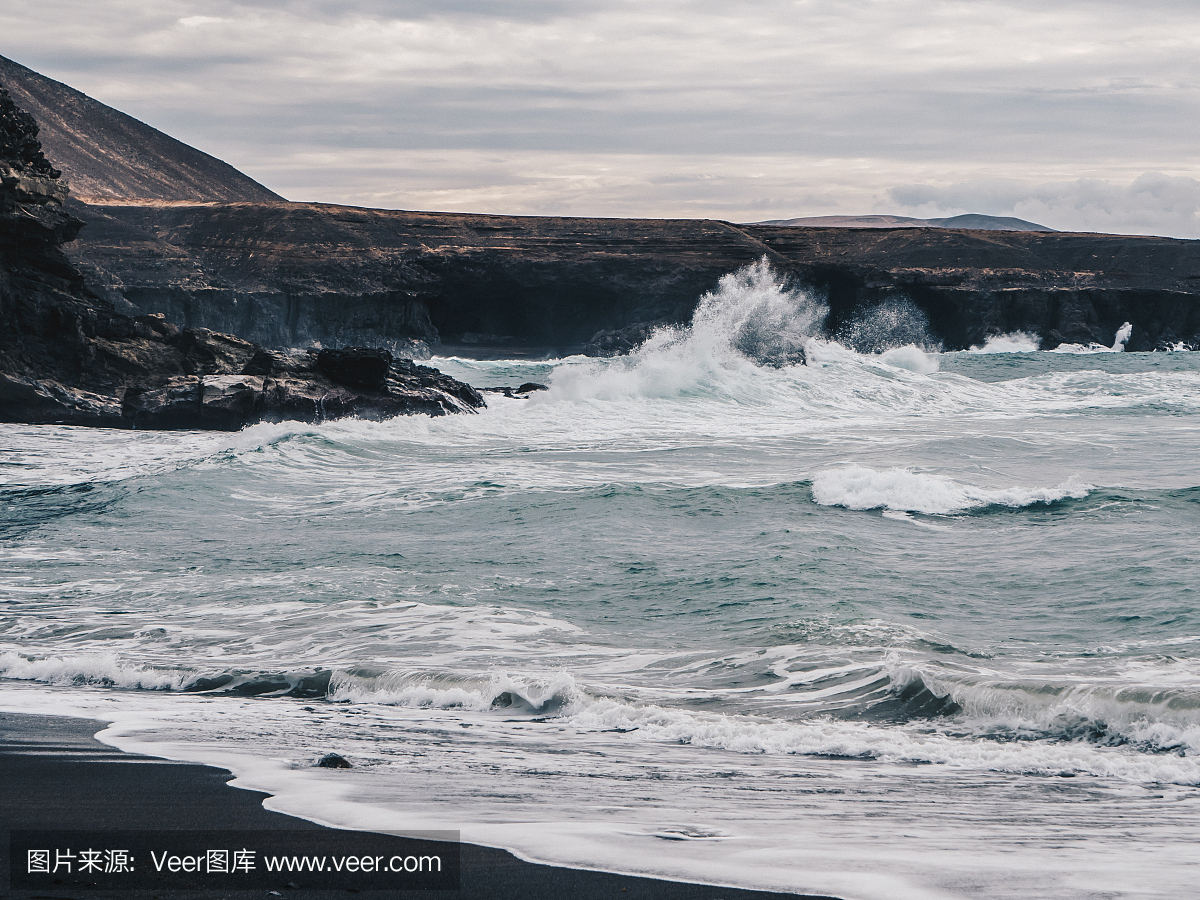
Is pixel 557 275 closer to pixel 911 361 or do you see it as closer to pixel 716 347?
pixel 716 347

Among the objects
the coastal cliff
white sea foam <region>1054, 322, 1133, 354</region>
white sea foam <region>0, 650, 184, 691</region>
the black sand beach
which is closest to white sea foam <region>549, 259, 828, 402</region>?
the coastal cliff

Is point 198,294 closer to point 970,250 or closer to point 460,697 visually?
point 970,250

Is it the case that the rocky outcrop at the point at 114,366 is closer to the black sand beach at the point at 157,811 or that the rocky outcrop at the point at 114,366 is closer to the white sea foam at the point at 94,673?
the white sea foam at the point at 94,673

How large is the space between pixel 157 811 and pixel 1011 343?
196 ft

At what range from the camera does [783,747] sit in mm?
5164

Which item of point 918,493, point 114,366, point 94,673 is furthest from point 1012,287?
point 94,673

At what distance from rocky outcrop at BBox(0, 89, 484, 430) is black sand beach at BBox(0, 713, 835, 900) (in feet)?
56.7

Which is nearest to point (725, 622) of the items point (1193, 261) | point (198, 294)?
point (198, 294)

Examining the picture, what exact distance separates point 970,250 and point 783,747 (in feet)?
205

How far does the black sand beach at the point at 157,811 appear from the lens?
2854mm

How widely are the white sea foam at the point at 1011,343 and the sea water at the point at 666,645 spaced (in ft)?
136

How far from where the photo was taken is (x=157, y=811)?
11.8 feet

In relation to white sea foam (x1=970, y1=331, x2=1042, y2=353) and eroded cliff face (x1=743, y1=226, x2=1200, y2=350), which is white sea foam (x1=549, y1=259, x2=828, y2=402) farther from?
white sea foam (x1=970, y1=331, x2=1042, y2=353)

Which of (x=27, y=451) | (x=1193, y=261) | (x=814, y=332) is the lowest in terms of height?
(x=27, y=451)
